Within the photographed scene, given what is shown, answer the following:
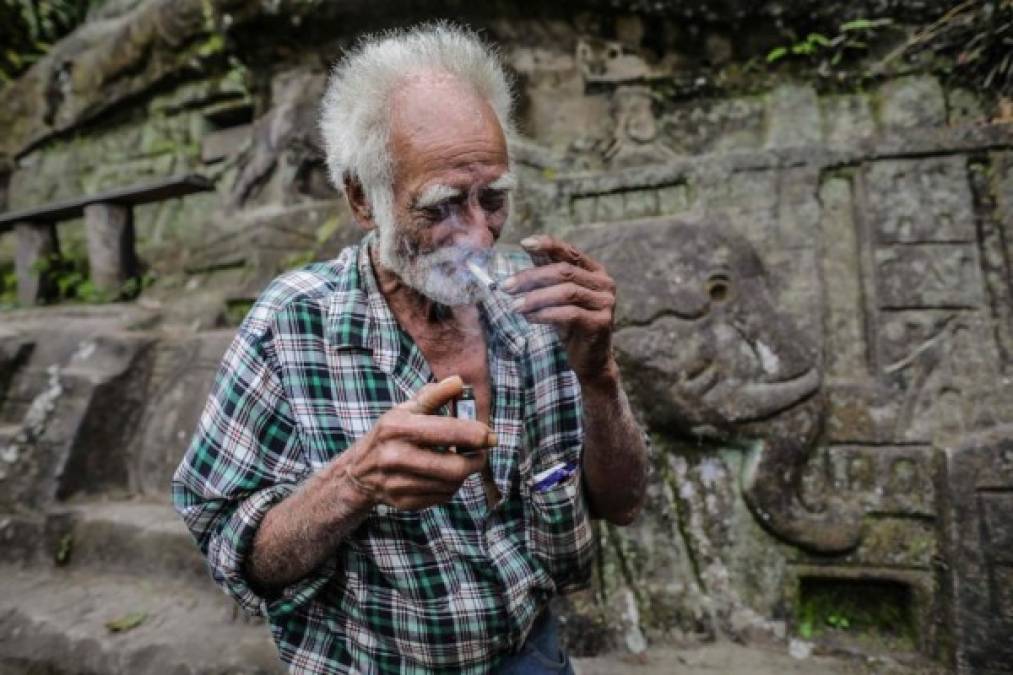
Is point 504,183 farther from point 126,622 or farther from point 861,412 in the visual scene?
point 126,622

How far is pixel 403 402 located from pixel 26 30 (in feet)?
31.8

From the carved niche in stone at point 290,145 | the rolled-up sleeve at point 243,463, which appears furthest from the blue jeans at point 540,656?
the carved niche in stone at point 290,145

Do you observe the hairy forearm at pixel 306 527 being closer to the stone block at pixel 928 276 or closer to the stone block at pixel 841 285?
the stone block at pixel 841 285

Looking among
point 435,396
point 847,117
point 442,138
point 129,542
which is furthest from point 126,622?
point 847,117

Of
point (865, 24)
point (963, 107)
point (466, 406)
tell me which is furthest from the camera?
point (865, 24)

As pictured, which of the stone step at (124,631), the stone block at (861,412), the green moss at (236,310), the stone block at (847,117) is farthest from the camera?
the green moss at (236,310)

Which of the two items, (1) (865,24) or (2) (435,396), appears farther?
(1) (865,24)

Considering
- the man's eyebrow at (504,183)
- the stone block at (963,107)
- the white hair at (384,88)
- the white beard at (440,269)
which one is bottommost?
the white beard at (440,269)

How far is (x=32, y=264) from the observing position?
5023 mm

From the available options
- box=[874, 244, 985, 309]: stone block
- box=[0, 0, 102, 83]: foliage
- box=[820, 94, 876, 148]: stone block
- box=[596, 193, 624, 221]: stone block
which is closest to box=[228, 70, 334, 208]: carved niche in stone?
box=[596, 193, 624, 221]: stone block

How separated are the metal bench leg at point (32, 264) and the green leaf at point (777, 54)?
579 cm

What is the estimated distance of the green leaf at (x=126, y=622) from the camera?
8.26 feet

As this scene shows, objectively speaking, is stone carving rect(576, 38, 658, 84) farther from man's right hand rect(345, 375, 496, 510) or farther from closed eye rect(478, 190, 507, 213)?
man's right hand rect(345, 375, 496, 510)

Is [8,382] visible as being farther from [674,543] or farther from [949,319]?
[949,319]
